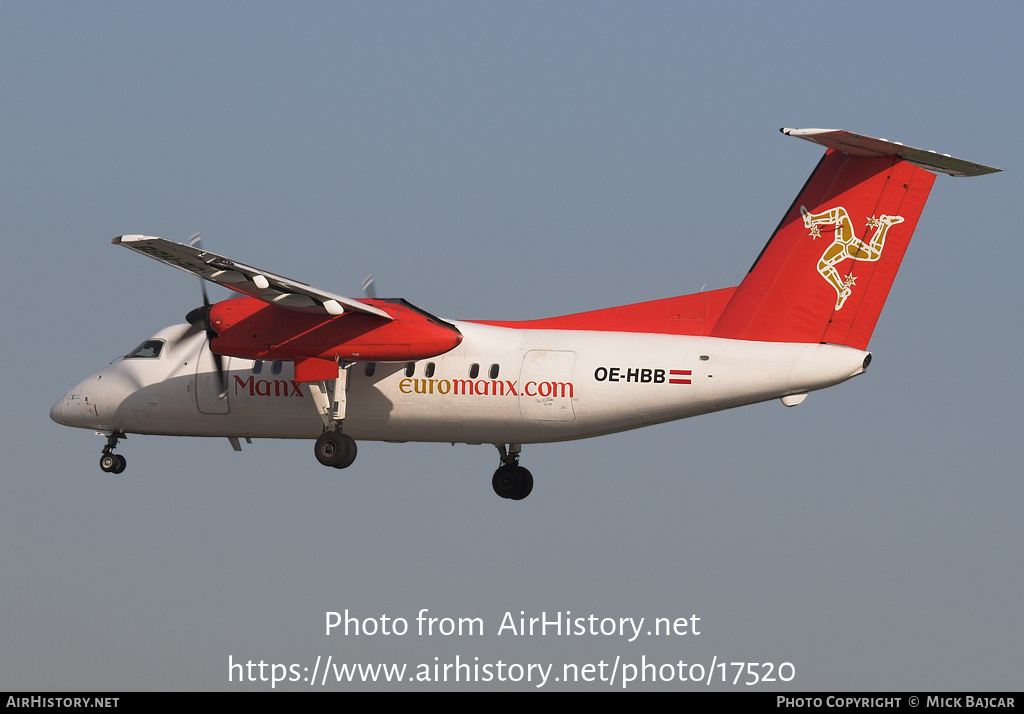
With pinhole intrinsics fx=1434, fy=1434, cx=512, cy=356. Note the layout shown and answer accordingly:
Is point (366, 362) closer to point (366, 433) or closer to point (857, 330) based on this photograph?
point (366, 433)

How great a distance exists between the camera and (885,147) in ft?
60.6

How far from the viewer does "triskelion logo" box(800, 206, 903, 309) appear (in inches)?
744

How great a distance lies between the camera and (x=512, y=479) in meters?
23.4

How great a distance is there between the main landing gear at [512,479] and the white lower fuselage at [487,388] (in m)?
1.88

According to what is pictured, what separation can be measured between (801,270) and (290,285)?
7.03 m

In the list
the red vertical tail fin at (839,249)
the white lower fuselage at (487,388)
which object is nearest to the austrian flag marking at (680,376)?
the white lower fuselage at (487,388)

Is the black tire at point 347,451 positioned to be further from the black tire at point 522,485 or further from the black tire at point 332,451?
the black tire at point 522,485

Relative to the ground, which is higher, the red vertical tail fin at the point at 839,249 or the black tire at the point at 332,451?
the red vertical tail fin at the point at 839,249

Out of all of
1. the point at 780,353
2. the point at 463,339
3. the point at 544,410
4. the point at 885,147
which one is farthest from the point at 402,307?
the point at 885,147

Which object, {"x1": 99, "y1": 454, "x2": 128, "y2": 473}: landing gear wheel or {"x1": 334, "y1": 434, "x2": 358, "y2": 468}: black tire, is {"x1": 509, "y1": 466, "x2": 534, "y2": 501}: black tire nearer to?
{"x1": 334, "y1": 434, "x2": 358, "y2": 468}: black tire

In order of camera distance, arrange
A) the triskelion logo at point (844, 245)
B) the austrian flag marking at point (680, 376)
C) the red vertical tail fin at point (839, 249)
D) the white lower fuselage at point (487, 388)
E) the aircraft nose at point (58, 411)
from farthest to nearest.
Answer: the aircraft nose at point (58, 411), the austrian flag marking at point (680, 376), the white lower fuselage at point (487, 388), the triskelion logo at point (844, 245), the red vertical tail fin at point (839, 249)

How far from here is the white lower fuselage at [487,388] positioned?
19500 mm

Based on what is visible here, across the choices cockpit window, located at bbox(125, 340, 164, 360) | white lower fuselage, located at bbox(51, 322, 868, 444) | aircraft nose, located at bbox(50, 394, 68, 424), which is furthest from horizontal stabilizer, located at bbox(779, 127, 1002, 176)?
aircraft nose, located at bbox(50, 394, 68, 424)

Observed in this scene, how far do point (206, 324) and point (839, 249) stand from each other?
30.9 feet
